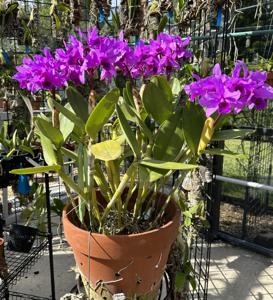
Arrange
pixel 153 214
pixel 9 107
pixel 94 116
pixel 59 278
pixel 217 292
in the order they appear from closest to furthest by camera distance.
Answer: pixel 94 116
pixel 153 214
pixel 217 292
pixel 59 278
pixel 9 107

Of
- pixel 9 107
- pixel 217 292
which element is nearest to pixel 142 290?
pixel 217 292

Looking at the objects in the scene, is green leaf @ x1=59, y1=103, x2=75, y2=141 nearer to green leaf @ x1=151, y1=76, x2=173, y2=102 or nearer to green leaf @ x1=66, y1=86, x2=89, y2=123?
green leaf @ x1=66, y1=86, x2=89, y2=123

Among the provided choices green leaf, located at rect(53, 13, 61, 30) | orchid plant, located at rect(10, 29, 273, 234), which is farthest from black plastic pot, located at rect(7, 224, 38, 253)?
green leaf, located at rect(53, 13, 61, 30)

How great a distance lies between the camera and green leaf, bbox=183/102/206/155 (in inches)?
26.8

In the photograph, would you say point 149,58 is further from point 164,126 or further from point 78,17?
point 78,17

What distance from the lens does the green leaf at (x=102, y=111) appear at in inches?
23.8

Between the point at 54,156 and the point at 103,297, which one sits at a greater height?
the point at 54,156

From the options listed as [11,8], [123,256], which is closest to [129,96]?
[123,256]

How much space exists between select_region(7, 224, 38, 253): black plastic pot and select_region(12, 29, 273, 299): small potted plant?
0.97 feet

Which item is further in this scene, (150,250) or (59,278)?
(59,278)

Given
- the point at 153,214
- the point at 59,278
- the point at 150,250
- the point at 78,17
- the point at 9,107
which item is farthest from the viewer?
the point at 9,107

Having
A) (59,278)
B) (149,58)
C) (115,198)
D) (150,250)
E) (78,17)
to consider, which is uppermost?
(78,17)

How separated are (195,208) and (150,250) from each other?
19.4 inches

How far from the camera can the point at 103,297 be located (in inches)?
30.4
